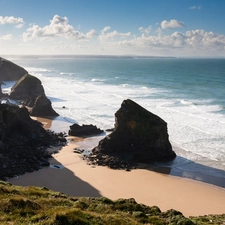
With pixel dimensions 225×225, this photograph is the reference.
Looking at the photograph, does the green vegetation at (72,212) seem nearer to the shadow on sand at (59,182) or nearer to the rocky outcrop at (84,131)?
the shadow on sand at (59,182)

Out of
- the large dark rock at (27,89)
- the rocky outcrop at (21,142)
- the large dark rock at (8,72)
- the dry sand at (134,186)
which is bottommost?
the dry sand at (134,186)

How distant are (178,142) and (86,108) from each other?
2898cm

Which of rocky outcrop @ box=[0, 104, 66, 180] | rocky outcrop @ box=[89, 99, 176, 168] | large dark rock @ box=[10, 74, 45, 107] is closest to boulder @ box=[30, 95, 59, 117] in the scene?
rocky outcrop @ box=[0, 104, 66, 180]

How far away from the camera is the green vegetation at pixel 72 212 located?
1445 centimetres

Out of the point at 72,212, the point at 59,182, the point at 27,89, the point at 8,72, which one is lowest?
the point at 59,182

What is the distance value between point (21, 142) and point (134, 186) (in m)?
16.8

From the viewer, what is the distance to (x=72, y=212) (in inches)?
586

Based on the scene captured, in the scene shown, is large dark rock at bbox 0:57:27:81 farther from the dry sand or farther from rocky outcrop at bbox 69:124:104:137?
the dry sand

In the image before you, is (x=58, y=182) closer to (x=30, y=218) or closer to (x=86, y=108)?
(x=30, y=218)

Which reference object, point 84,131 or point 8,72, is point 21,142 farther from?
point 8,72

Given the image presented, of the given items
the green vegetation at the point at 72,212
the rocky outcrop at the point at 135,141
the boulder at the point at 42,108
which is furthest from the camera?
the boulder at the point at 42,108

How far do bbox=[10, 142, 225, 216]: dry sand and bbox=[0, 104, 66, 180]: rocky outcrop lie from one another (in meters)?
1.71

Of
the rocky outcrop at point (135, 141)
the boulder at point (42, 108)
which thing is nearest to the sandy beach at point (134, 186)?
the rocky outcrop at point (135, 141)

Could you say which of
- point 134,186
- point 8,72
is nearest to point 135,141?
point 134,186
